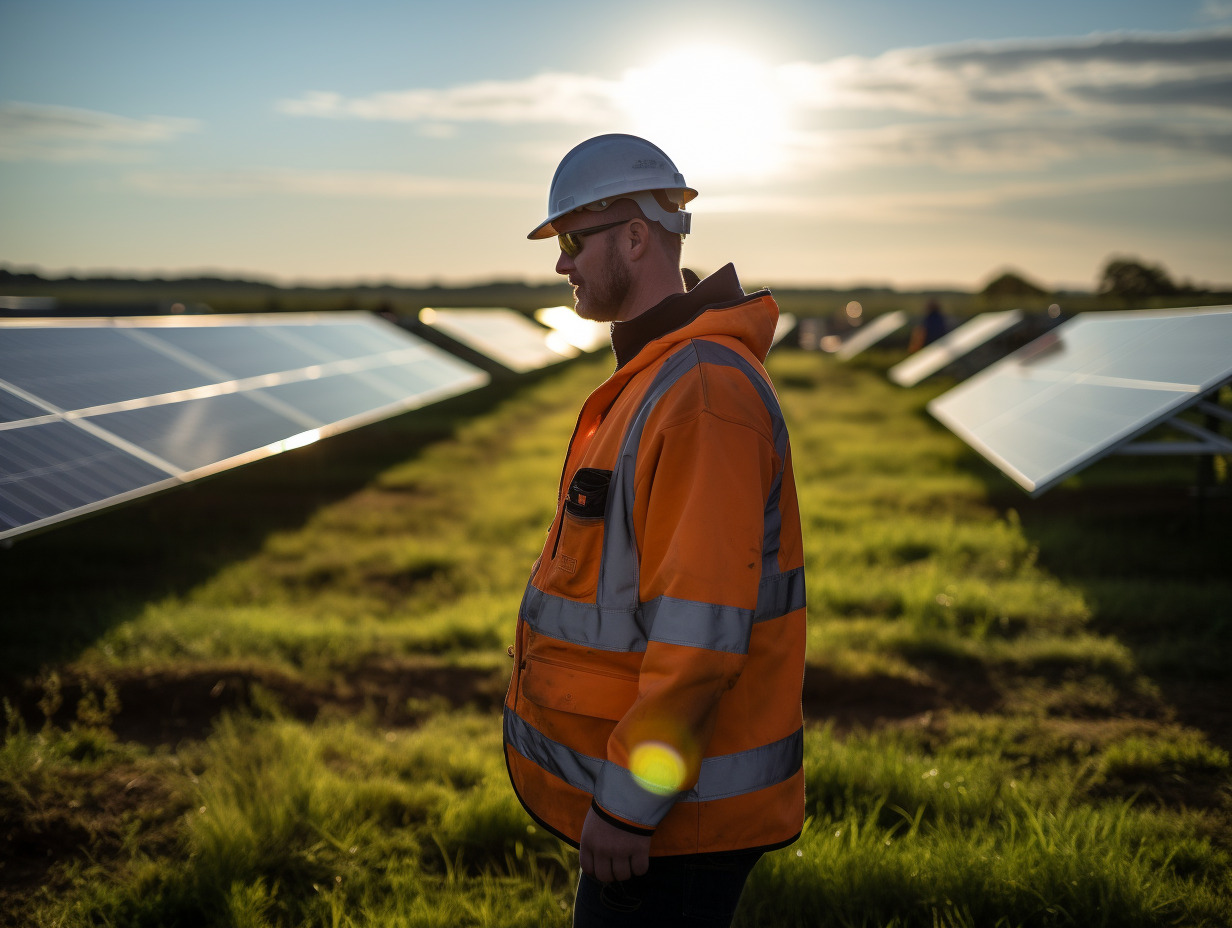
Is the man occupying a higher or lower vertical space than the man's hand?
higher

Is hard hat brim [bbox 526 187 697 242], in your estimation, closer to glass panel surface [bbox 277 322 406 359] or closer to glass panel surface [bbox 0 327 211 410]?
glass panel surface [bbox 0 327 211 410]

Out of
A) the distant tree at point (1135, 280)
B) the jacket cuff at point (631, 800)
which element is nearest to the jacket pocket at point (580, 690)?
the jacket cuff at point (631, 800)

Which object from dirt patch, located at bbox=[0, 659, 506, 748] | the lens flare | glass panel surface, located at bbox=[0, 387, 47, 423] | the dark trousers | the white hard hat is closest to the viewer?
the lens flare

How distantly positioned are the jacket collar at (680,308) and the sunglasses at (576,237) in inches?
7.2

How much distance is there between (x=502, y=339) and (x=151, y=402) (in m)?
18.2

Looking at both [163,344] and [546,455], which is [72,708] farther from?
[546,455]

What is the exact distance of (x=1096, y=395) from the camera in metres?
8.73

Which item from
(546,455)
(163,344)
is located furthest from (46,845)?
(546,455)

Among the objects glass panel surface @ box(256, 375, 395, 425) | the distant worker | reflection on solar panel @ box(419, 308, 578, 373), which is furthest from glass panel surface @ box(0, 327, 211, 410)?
the distant worker

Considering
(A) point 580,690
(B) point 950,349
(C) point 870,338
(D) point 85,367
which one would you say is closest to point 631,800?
(A) point 580,690

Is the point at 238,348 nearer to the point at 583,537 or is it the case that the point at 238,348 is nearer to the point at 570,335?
the point at 583,537

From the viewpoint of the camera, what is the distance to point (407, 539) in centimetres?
838

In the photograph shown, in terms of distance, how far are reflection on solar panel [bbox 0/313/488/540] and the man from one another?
12.3 ft

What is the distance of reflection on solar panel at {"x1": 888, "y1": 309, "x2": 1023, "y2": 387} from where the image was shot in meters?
19.2
